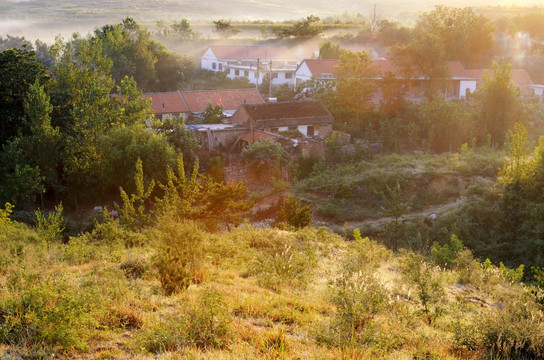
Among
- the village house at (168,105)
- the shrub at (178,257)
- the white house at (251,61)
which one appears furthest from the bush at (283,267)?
the white house at (251,61)

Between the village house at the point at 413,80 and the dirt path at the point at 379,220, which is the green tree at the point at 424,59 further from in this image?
the dirt path at the point at 379,220

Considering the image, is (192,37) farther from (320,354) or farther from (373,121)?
(320,354)

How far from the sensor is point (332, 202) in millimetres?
19703

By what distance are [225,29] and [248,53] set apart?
51.7ft

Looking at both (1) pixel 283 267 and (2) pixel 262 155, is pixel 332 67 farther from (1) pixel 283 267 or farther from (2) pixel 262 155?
(1) pixel 283 267

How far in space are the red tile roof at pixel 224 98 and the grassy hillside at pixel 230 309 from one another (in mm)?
24008

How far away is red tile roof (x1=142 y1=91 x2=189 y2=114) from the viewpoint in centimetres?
3120

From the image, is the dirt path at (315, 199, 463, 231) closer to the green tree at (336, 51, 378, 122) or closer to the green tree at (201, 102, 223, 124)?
the green tree at (336, 51, 378, 122)

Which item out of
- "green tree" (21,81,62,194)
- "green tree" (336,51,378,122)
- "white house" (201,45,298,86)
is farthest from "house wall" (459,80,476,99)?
"green tree" (21,81,62,194)

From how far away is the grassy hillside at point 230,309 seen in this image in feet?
16.9

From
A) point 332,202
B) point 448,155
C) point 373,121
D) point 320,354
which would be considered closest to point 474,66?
point 373,121

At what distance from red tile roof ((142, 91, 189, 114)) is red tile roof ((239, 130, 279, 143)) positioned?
8288 millimetres

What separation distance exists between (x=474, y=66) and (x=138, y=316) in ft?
145

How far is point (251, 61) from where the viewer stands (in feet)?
155
